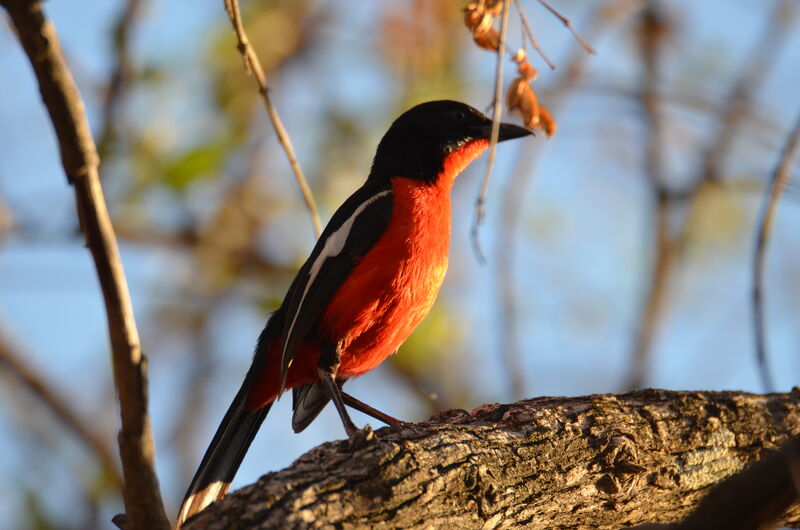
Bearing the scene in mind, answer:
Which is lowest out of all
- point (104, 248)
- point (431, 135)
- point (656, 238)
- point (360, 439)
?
point (360, 439)

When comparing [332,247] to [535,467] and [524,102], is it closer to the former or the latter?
[524,102]

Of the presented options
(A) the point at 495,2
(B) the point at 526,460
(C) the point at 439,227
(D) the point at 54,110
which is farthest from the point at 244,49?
(B) the point at 526,460

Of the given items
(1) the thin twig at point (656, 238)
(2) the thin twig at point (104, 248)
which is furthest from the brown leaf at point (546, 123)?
(1) the thin twig at point (656, 238)

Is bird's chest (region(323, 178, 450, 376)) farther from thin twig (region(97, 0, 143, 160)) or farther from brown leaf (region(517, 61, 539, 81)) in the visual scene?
thin twig (region(97, 0, 143, 160))

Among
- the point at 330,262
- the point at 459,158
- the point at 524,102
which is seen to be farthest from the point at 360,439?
the point at 459,158

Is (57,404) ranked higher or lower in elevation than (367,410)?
higher

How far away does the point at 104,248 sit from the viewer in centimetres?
191

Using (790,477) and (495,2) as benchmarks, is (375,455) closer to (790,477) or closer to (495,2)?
(790,477)

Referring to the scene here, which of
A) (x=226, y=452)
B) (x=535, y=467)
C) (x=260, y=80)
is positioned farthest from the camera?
(x=226, y=452)

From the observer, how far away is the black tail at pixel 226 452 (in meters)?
3.59

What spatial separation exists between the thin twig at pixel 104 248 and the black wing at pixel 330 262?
1.65m

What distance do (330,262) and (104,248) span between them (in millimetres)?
2180

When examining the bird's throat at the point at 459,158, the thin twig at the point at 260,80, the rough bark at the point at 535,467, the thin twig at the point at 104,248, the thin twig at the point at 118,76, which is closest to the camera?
the thin twig at the point at 104,248

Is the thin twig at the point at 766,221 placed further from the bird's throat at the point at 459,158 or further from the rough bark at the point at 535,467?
the bird's throat at the point at 459,158
